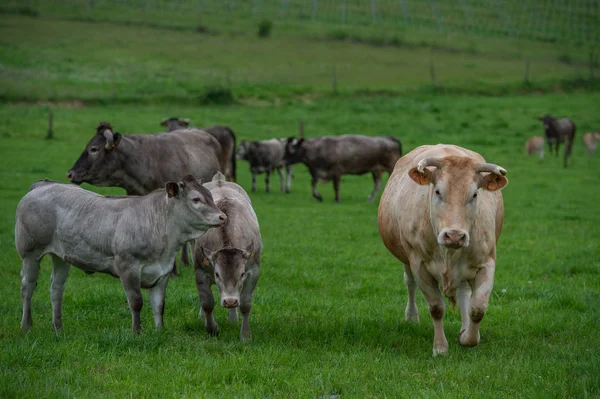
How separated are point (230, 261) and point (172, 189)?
110cm

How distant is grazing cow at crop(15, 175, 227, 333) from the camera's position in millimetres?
8172

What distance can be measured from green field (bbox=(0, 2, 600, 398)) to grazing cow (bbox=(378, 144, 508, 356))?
1.70 ft

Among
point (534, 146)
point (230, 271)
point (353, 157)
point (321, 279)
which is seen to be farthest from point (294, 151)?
point (230, 271)

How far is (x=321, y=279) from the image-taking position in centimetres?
1204

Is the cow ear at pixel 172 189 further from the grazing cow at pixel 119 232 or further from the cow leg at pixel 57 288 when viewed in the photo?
the cow leg at pixel 57 288

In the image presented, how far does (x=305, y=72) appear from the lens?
5212 cm

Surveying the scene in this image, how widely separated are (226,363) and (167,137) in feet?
24.4

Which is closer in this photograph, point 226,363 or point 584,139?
point 226,363

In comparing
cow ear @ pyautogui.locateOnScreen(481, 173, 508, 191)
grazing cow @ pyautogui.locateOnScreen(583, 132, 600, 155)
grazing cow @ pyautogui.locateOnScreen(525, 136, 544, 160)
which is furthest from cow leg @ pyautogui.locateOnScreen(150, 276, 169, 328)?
grazing cow @ pyautogui.locateOnScreen(583, 132, 600, 155)

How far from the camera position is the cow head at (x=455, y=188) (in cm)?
705

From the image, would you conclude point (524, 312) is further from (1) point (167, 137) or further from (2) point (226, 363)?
(1) point (167, 137)

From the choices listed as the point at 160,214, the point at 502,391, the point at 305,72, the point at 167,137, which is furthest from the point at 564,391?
the point at 305,72

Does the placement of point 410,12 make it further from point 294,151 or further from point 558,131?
point 294,151

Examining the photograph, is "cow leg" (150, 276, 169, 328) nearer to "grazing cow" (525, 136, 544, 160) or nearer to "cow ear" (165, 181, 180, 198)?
"cow ear" (165, 181, 180, 198)
